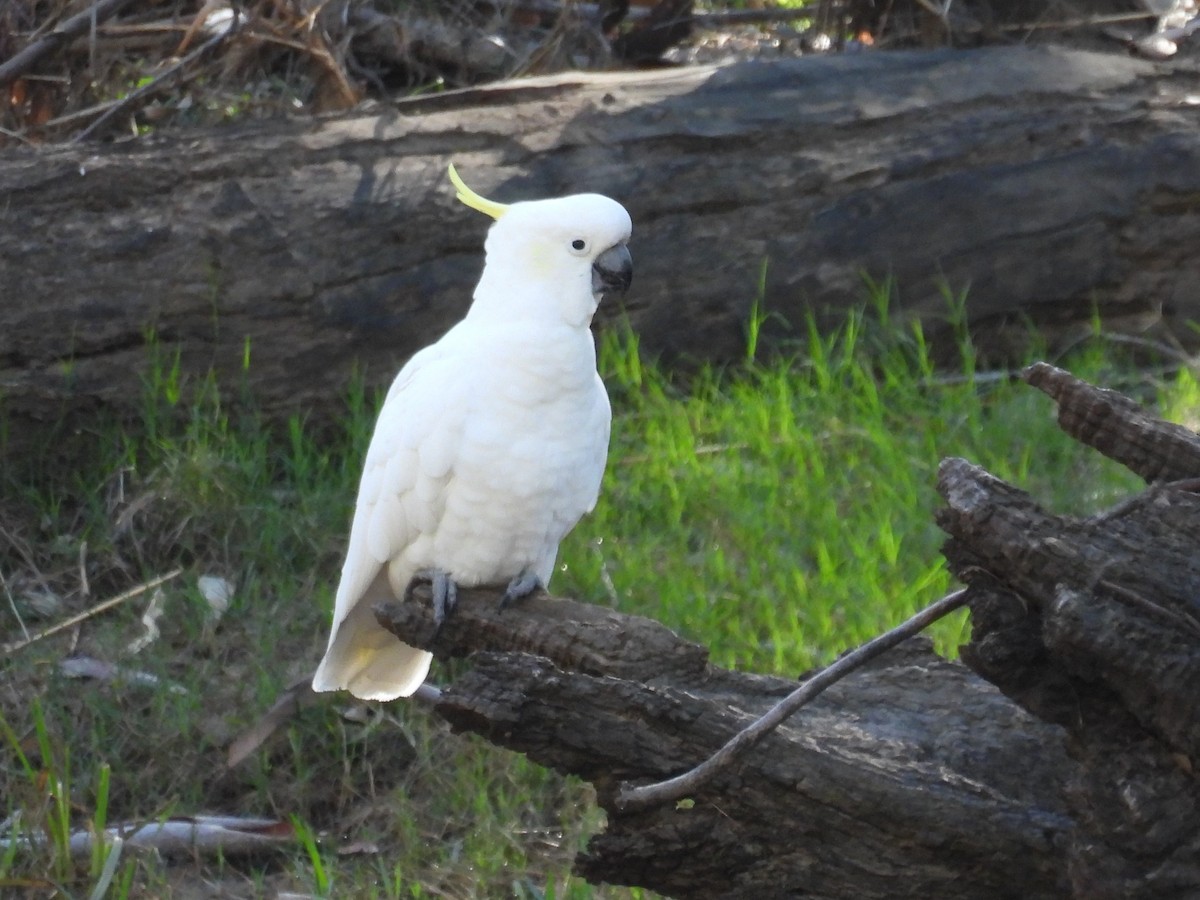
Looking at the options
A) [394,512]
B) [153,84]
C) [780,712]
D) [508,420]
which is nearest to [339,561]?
[394,512]

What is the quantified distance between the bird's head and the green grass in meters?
1.04

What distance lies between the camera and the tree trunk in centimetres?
150

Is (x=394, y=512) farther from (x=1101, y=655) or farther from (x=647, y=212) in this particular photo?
(x=647, y=212)

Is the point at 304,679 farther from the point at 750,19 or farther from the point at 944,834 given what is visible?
the point at 750,19

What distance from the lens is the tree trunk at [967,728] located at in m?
1.50

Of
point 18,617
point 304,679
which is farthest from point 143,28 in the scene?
point 304,679

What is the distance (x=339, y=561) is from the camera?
3.59 metres

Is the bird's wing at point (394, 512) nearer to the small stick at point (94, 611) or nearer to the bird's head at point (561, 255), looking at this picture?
the bird's head at point (561, 255)

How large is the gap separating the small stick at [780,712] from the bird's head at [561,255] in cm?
96

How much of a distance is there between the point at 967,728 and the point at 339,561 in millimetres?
2002

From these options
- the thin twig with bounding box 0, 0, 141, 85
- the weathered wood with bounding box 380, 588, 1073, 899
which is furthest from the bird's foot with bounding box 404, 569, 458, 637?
the thin twig with bounding box 0, 0, 141, 85

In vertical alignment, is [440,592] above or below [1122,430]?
below

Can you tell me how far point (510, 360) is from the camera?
241cm

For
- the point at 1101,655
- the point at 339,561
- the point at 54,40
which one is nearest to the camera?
the point at 1101,655
